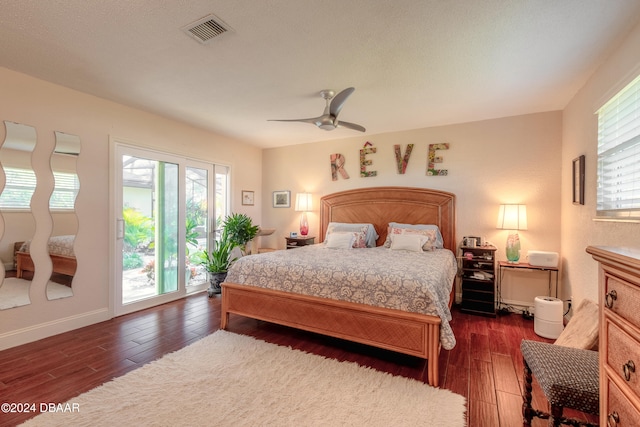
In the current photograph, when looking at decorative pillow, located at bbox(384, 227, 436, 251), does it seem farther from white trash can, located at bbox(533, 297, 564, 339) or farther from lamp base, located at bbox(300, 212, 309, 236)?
lamp base, located at bbox(300, 212, 309, 236)

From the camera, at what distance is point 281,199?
18.7 feet

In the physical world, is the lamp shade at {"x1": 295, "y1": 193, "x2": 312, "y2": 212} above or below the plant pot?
above

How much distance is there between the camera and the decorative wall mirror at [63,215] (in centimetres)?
298

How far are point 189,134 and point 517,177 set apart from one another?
4.82 m

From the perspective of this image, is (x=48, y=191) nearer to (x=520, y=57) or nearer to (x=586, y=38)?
(x=520, y=57)

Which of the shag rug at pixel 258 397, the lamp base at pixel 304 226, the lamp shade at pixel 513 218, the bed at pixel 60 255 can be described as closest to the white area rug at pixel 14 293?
the bed at pixel 60 255

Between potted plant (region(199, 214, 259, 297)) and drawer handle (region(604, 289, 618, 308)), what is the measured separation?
443 cm

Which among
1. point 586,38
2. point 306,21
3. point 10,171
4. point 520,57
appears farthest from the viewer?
point 10,171

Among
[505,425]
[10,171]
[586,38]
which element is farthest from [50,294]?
[586,38]

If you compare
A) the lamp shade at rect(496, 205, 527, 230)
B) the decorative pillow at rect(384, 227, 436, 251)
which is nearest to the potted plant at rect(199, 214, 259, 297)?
the decorative pillow at rect(384, 227, 436, 251)

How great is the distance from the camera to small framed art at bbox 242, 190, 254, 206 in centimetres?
543

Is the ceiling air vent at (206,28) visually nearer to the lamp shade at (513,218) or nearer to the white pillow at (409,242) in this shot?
the white pillow at (409,242)

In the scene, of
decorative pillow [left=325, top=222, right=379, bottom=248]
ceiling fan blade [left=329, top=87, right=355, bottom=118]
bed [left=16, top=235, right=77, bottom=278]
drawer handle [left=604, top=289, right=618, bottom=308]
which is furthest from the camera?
decorative pillow [left=325, top=222, right=379, bottom=248]

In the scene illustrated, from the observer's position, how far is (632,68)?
6.48 ft
